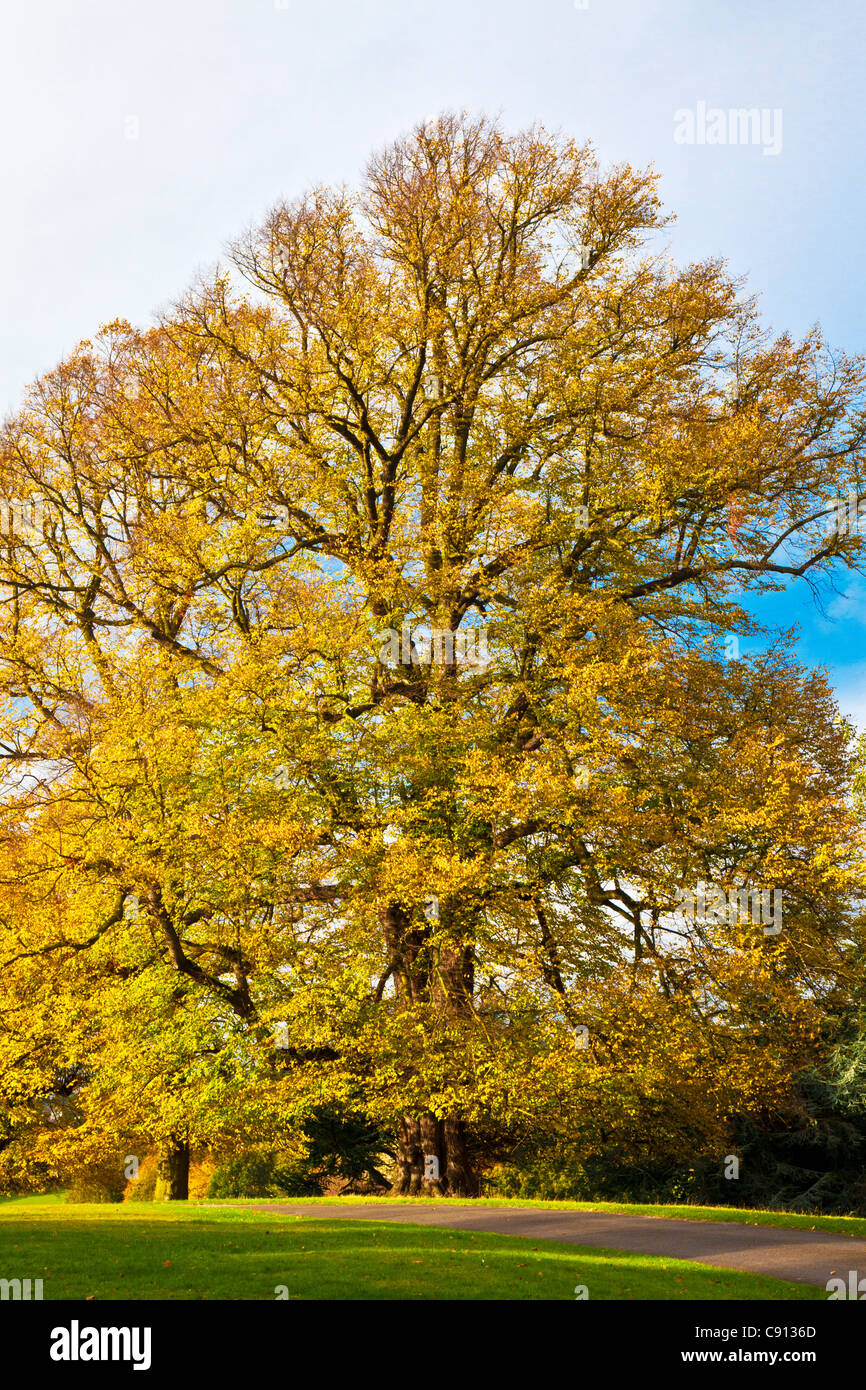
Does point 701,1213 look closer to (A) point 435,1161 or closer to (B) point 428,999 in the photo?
(A) point 435,1161

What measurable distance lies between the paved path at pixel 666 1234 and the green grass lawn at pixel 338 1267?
69 centimetres

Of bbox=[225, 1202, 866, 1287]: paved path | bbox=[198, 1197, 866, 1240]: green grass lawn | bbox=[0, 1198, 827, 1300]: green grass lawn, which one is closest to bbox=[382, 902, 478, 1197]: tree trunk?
bbox=[198, 1197, 866, 1240]: green grass lawn

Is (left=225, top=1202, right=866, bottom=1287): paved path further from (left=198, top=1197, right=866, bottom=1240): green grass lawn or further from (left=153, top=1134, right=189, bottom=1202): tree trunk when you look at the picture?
(left=153, top=1134, right=189, bottom=1202): tree trunk

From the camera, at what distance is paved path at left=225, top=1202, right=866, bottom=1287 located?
→ 12039mm

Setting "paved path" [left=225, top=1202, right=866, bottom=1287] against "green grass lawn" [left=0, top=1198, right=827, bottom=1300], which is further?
"paved path" [left=225, top=1202, right=866, bottom=1287]

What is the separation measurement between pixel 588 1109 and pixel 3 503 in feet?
57.3

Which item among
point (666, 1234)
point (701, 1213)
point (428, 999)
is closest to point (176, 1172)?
point (428, 999)

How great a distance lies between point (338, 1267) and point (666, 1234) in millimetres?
5883

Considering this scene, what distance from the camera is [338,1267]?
1020 centimetres

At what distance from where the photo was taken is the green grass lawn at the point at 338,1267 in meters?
9.23

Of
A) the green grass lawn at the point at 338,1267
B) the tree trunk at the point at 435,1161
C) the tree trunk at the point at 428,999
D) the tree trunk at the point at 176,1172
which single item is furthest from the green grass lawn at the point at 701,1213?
the tree trunk at the point at 176,1172

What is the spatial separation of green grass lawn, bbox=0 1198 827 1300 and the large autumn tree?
203 inches

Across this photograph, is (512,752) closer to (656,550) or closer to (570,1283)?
(656,550)

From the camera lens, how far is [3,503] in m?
24.0
